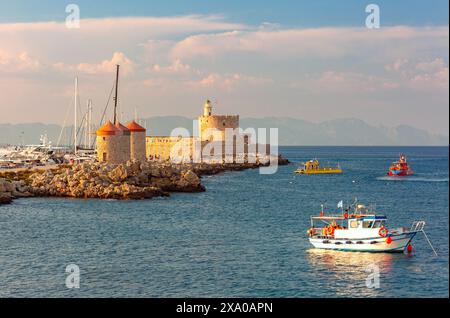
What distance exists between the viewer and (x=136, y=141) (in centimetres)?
6106

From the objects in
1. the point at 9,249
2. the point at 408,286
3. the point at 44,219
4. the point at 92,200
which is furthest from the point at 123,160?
the point at 408,286

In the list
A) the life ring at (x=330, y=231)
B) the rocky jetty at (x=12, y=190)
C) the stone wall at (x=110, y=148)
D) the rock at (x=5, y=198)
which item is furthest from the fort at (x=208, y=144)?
the life ring at (x=330, y=231)

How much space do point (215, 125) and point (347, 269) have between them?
7111cm

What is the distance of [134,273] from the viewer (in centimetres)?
1941

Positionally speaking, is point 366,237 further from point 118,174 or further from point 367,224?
point 118,174

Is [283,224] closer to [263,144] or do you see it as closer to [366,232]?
[366,232]

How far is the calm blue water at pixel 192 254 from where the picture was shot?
17.8 meters

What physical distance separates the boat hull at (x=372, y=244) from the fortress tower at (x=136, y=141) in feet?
129

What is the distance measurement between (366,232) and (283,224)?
811 cm

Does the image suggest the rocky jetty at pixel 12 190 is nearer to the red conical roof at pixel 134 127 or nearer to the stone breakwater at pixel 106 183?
the stone breakwater at pixel 106 183

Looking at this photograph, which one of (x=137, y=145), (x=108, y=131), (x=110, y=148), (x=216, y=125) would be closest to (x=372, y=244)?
(x=110, y=148)

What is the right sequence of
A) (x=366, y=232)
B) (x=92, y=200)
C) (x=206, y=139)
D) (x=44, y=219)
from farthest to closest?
(x=206, y=139), (x=92, y=200), (x=44, y=219), (x=366, y=232)

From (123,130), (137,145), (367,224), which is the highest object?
(123,130)
